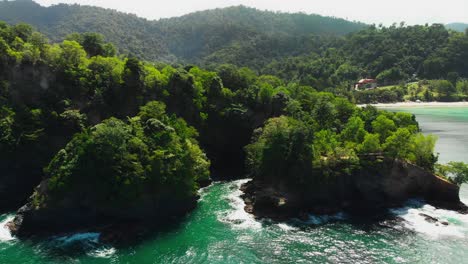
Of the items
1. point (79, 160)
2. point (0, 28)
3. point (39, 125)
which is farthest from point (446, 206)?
point (0, 28)

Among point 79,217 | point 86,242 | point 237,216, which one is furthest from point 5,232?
point 237,216

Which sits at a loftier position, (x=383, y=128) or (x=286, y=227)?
(x=383, y=128)

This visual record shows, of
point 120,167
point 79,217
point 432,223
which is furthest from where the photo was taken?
point 432,223

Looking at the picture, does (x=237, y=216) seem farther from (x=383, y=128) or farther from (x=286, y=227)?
(x=383, y=128)

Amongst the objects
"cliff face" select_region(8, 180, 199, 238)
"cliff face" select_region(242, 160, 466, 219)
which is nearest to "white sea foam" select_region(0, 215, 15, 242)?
"cliff face" select_region(8, 180, 199, 238)

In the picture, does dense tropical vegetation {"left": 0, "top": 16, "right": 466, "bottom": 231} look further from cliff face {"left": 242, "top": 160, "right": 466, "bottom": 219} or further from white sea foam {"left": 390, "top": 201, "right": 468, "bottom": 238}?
white sea foam {"left": 390, "top": 201, "right": 468, "bottom": 238}
